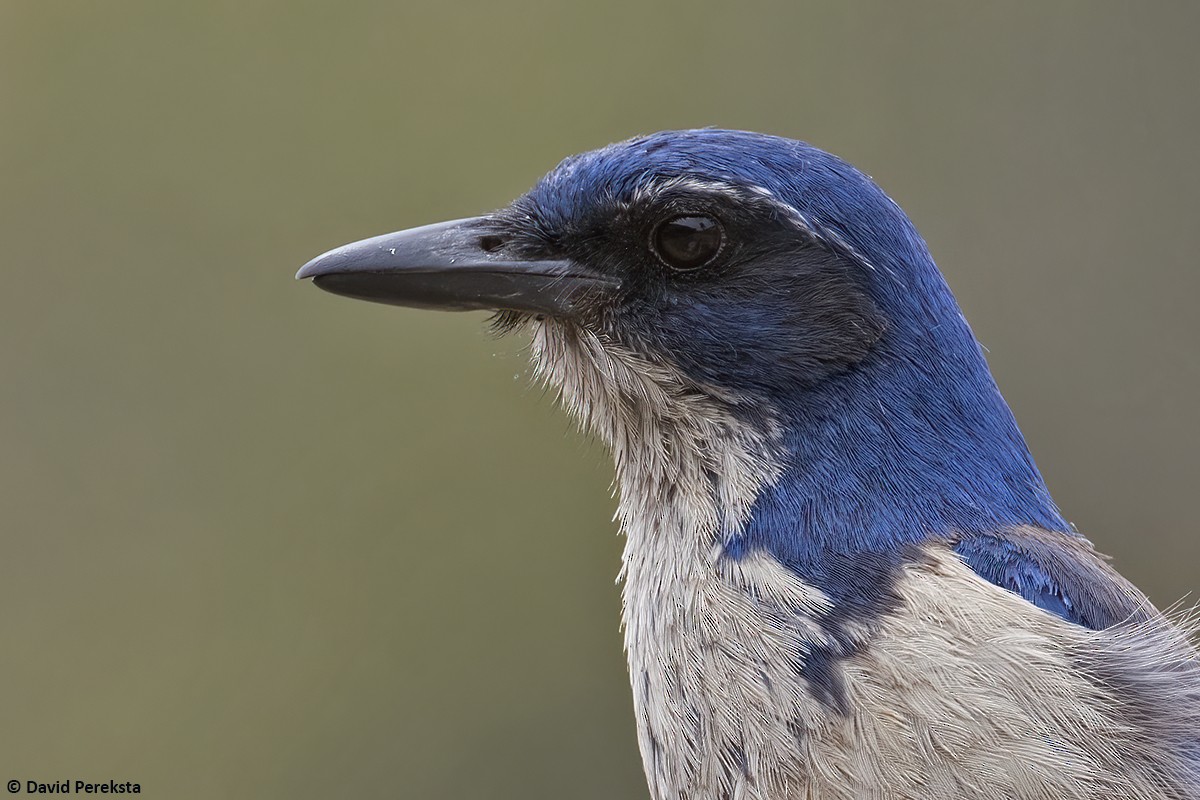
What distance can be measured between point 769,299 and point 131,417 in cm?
519

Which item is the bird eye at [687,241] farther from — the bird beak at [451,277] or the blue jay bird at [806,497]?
the bird beak at [451,277]

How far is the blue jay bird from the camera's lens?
9.11ft

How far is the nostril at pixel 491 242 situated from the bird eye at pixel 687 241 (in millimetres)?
439

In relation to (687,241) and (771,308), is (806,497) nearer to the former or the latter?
(771,308)

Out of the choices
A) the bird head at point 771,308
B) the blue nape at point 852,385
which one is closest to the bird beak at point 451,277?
the bird head at point 771,308

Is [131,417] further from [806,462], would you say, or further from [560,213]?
[806,462]

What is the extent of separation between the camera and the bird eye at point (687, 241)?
3.28m

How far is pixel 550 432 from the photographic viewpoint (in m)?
7.18

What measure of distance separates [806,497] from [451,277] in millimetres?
1082

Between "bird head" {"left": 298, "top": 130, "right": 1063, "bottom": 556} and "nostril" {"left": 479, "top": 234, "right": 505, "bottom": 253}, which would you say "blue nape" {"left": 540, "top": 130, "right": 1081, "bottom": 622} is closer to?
"bird head" {"left": 298, "top": 130, "right": 1063, "bottom": 556}

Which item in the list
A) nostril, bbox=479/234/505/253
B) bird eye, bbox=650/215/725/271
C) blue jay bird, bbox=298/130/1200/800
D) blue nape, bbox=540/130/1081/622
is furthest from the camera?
nostril, bbox=479/234/505/253

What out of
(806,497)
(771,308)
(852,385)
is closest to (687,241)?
(771,308)

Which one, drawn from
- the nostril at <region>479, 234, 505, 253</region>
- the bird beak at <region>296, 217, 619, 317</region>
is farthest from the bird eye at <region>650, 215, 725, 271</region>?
the nostril at <region>479, 234, 505, 253</region>

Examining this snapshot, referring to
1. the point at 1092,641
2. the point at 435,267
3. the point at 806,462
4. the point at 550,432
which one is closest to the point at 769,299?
the point at 806,462
